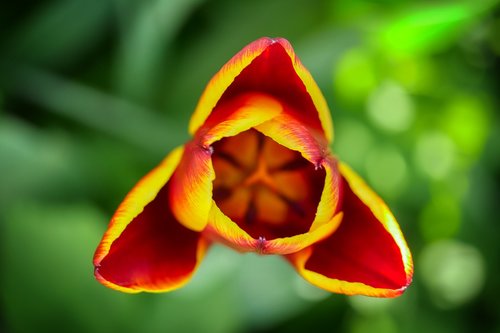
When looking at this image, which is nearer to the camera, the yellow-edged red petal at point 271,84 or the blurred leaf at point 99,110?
the yellow-edged red petal at point 271,84

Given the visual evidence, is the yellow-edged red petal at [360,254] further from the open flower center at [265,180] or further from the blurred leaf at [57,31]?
the blurred leaf at [57,31]

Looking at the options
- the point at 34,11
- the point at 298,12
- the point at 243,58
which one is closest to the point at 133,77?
the point at 34,11

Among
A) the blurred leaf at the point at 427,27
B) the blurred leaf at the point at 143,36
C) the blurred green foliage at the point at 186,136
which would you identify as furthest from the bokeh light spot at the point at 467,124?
the blurred leaf at the point at 143,36

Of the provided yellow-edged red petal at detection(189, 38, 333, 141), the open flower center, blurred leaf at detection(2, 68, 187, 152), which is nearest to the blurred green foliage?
blurred leaf at detection(2, 68, 187, 152)

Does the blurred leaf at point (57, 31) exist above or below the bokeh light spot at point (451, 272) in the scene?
above

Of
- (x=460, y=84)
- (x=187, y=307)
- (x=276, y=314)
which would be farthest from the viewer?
(x=460, y=84)

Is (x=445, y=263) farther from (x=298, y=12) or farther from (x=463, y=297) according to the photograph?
(x=298, y=12)
